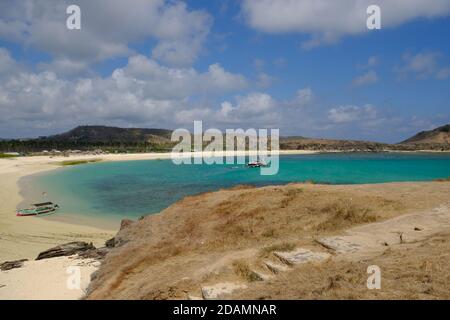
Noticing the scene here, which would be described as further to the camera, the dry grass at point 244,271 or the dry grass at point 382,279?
the dry grass at point 244,271

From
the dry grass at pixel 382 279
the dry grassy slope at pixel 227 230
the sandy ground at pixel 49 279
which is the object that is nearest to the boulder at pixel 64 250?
the sandy ground at pixel 49 279

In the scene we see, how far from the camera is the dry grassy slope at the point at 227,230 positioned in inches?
425

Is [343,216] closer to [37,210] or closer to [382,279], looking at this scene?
[382,279]

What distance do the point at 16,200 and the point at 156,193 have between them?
1643 cm

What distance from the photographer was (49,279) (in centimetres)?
1552

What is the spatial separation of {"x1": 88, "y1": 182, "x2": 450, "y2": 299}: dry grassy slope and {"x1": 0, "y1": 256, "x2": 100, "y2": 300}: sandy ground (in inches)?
50.0

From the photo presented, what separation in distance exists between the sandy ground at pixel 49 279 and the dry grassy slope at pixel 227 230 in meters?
1.27

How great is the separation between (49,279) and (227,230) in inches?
311

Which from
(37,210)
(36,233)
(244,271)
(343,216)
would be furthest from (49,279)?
(37,210)

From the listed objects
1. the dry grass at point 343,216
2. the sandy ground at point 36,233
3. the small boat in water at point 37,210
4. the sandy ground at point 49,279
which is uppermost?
the dry grass at point 343,216

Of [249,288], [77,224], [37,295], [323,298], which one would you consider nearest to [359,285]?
[323,298]

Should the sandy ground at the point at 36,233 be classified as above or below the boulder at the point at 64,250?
below

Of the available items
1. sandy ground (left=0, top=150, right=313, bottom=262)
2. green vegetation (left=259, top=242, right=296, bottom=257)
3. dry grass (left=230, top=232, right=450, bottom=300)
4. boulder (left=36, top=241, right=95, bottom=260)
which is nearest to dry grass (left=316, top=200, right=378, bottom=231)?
green vegetation (left=259, top=242, right=296, bottom=257)

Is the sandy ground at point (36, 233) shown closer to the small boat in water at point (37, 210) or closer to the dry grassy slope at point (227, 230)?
the small boat in water at point (37, 210)
